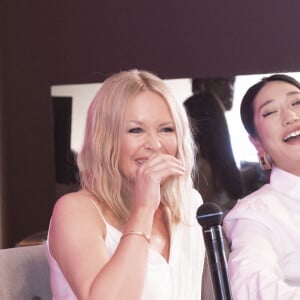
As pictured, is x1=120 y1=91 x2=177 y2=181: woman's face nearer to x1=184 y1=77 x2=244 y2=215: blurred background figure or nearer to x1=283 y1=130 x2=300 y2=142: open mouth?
x1=283 y1=130 x2=300 y2=142: open mouth

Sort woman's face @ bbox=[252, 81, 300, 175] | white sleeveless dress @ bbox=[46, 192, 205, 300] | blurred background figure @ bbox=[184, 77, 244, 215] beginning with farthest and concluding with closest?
blurred background figure @ bbox=[184, 77, 244, 215] → woman's face @ bbox=[252, 81, 300, 175] → white sleeveless dress @ bbox=[46, 192, 205, 300]

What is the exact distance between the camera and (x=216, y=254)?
1.94ft

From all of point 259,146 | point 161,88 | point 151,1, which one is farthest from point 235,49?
point 161,88

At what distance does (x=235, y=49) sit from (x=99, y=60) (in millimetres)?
332

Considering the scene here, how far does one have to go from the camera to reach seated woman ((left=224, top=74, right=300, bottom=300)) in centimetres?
78

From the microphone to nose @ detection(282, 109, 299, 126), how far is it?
0.39 meters

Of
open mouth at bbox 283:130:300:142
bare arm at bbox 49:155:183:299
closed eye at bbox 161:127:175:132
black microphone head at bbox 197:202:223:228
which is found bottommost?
bare arm at bbox 49:155:183:299

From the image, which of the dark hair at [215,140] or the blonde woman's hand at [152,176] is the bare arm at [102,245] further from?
the dark hair at [215,140]

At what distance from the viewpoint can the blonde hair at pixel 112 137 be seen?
2.48ft

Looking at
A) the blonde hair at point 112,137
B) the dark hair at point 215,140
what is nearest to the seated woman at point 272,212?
the blonde hair at point 112,137

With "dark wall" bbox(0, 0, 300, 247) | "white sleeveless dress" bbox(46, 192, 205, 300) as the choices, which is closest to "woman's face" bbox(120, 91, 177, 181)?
"white sleeveless dress" bbox(46, 192, 205, 300)

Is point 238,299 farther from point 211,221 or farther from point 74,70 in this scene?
point 74,70

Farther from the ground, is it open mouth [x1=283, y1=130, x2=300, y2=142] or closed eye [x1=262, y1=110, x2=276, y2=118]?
closed eye [x1=262, y1=110, x2=276, y2=118]

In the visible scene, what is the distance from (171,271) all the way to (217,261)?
154mm
